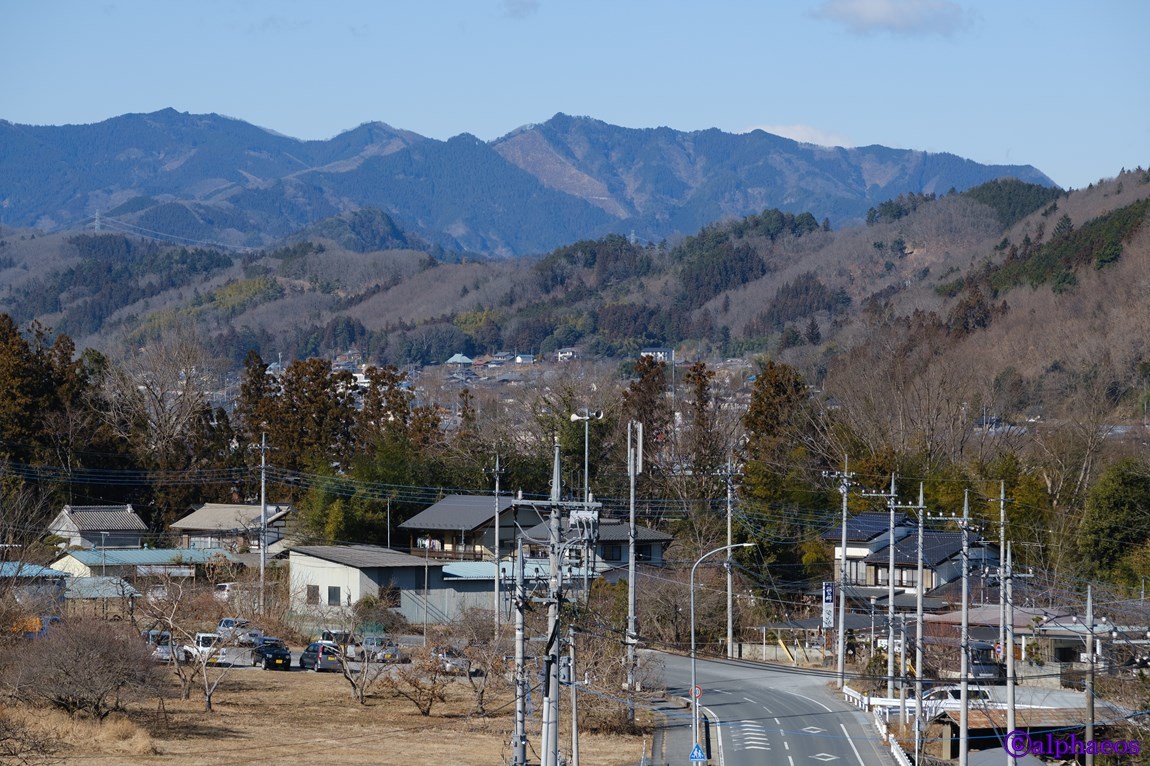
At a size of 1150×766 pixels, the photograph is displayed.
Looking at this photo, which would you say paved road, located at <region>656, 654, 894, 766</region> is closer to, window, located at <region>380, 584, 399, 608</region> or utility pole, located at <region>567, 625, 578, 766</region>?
utility pole, located at <region>567, 625, 578, 766</region>

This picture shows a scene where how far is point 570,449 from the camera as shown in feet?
187

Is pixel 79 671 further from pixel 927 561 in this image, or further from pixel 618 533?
pixel 927 561

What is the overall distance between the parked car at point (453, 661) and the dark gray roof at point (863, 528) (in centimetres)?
1546

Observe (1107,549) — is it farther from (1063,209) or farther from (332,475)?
(1063,209)

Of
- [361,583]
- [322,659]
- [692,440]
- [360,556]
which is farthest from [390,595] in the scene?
[692,440]

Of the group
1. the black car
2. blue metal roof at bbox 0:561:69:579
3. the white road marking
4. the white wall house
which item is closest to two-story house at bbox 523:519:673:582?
the white wall house

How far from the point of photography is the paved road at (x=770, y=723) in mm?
28125

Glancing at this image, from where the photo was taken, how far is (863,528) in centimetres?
4916

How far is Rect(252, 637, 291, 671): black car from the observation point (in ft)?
133

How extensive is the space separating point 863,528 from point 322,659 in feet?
62.3

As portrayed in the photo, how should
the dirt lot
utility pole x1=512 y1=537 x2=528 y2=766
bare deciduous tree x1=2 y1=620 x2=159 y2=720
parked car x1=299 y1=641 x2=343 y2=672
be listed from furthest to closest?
parked car x1=299 y1=641 x2=343 y2=672, bare deciduous tree x1=2 y1=620 x2=159 y2=720, the dirt lot, utility pole x1=512 y1=537 x2=528 y2=766

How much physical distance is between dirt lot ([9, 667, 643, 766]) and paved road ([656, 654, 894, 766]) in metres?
1.79

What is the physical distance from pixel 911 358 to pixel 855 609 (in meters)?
32.6

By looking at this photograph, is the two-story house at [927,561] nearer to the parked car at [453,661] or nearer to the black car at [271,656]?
the parked car at [453,661]
